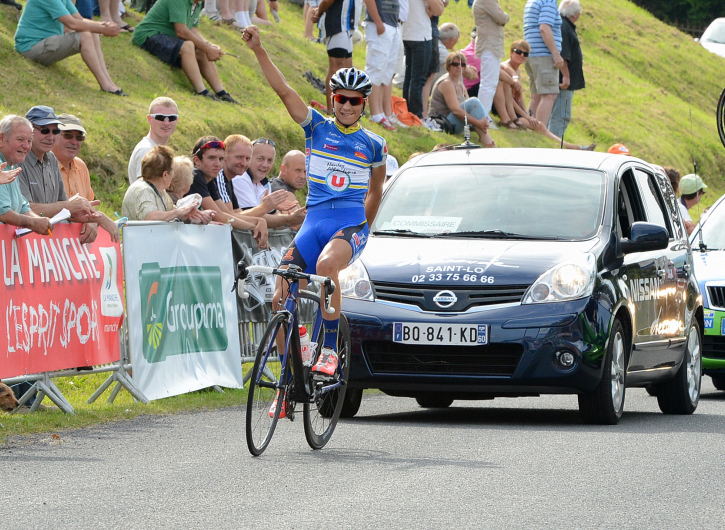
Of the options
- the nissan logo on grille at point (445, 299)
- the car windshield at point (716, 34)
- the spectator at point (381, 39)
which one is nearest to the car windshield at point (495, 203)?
the nissan logo on grille at point (445, 299)

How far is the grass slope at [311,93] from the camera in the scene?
15070 mm

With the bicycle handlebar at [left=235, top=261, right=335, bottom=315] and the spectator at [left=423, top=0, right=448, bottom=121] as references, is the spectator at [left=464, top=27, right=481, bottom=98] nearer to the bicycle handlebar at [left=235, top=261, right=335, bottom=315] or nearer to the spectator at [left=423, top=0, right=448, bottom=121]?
the spectator at [left=423, top=0, right=448, bottom=121]

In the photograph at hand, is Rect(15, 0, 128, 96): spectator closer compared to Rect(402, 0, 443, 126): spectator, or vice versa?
Rect(15, 0, 128, 96): spectator

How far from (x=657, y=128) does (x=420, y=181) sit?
24440 mm

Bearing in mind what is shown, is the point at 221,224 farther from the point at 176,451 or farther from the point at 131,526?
the point at 131,526

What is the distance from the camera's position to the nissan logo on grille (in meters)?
9.10

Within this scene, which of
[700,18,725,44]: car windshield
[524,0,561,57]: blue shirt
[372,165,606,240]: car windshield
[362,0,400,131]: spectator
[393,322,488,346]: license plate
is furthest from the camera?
[700,18,725,44]: car windshield

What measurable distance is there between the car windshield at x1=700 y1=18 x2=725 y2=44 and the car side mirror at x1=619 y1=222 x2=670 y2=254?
42.2 meters

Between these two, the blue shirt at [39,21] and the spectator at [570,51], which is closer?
the blue shirt at [39,21]

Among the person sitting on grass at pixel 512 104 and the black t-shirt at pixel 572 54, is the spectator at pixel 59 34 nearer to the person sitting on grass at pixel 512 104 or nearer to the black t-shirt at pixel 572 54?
the person sitting on grass at pixel 512 104

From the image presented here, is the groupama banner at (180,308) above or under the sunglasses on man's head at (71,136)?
under

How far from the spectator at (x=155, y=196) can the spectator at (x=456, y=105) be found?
9.51 m

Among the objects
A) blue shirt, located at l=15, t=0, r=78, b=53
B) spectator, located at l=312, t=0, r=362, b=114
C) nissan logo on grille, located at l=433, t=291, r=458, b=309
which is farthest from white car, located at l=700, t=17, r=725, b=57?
nissan logo on grille, located at l=433, t=291, r=458, b=309

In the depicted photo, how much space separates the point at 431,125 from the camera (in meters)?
21.2
